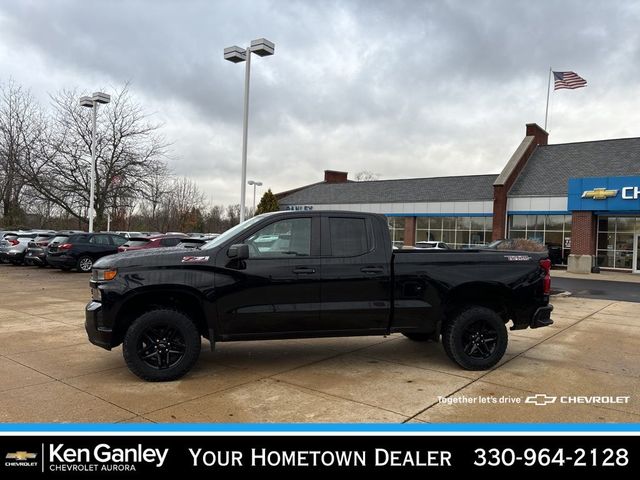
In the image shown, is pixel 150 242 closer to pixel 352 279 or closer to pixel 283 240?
pixel 283 240

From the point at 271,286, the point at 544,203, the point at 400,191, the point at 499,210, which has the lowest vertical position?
the point at 271,286

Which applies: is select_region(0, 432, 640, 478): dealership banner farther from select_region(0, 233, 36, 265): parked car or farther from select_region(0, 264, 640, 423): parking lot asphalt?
select_region(0, 233, 36, 265): parked car

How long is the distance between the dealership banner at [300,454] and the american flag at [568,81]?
104 feet

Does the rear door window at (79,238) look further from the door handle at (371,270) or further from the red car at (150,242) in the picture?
the door handle at (371,270)

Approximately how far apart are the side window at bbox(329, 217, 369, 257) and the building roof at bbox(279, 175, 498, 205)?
28.1 metres

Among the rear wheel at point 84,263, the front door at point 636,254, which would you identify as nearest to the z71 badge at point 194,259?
the rear wheel at point 84,263

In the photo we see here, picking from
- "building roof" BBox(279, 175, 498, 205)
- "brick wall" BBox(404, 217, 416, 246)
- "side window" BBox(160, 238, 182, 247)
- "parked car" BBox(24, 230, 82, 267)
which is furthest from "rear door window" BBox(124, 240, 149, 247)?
"building roof" BBox(279, 175, 498, 205)

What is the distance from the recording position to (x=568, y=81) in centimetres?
3102

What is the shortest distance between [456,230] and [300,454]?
1250 inches

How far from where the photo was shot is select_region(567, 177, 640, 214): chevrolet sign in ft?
81.5

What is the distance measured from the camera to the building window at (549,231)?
94.2ft

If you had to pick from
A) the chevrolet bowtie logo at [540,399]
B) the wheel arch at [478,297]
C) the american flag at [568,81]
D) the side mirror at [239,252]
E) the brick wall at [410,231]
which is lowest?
the chevrolet bowtie logo at [540,399]

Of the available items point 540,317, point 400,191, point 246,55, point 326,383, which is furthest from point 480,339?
point 400,191
